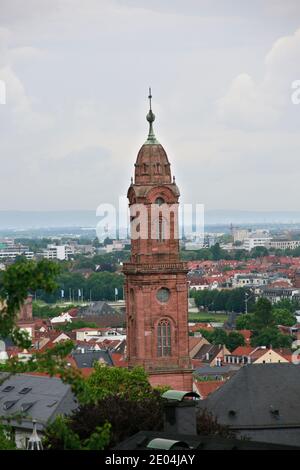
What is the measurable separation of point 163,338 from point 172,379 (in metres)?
1.52

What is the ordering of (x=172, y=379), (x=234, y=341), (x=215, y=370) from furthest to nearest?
(x=234, y=341) < (x=215, y=370) < (x=172, y=379)

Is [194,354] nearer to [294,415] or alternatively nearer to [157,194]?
[157,194]

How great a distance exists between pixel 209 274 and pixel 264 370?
151m

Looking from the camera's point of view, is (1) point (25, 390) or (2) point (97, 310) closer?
(1) point (25, 390)

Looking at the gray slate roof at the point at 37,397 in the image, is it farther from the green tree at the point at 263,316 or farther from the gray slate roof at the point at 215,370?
the green tree at the point at 263,316

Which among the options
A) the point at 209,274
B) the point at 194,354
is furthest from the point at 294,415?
the point at 209,274

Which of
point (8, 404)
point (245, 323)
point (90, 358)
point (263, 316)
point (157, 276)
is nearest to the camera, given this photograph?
point (157, 276)

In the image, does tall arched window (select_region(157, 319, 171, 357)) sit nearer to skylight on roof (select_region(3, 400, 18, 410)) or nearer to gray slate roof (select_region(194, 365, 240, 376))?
skylight on roof (select_region(3, 400, 18, 410))

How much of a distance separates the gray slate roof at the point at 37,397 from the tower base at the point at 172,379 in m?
2.72

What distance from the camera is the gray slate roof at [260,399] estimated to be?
3850cm

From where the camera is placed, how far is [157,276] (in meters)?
47.2

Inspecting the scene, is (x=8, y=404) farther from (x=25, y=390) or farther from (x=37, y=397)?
(x=37, y=397)


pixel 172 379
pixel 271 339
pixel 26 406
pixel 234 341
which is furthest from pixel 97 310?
pixel 172 379

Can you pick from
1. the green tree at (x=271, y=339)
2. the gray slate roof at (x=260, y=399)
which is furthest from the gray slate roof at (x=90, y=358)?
the gray slate roof at (x=260, y=399)
